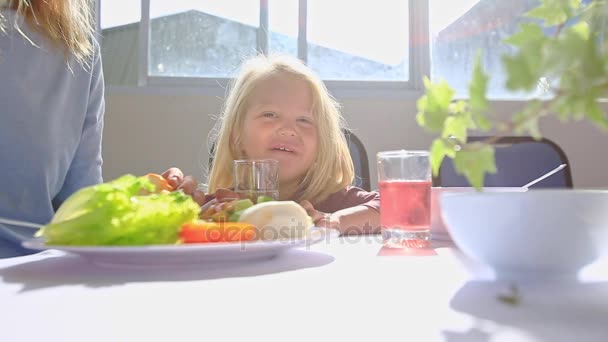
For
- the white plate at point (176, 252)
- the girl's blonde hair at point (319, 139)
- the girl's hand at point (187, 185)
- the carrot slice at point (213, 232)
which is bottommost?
the white plate at point (176, 252)

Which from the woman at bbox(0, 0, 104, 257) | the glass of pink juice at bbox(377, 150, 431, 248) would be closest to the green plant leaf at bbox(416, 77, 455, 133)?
the glass of pink juice at bbox(377, 150, 431, 248)

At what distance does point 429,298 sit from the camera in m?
0.37

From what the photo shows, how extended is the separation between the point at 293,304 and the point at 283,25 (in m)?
2.66

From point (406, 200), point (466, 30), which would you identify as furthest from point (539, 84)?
point (466, 30)

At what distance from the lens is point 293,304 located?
1.16ft

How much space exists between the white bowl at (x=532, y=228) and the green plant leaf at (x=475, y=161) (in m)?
0.11

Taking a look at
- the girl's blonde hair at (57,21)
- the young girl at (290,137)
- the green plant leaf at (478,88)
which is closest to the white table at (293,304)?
the green plant leaf at (478,88)

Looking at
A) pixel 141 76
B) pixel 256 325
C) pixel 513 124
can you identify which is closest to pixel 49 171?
pixel 256 325

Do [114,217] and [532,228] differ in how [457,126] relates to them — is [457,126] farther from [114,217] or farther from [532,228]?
[114,217]

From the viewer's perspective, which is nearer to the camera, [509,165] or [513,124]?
[513,124]

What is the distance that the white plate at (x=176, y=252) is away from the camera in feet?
1.53

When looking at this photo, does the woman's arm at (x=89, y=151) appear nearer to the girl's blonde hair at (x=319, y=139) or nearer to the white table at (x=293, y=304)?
the girl's blonde hair at (x=319, y=139)

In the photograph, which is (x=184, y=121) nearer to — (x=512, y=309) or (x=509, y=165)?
(x=509, y=165)

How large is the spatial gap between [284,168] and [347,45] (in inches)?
63.2
